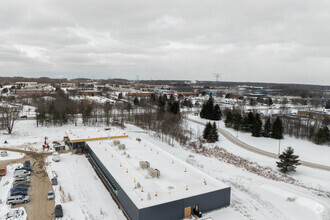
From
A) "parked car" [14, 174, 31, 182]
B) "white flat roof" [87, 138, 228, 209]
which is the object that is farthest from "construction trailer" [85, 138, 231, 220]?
"parked car" [14, 174, 31, 182]

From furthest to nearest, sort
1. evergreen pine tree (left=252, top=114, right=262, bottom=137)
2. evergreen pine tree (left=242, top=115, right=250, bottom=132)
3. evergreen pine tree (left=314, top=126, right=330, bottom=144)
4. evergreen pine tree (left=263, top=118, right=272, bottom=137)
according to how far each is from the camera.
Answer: evergreen pine tree (left=242, top=115, right=250, bottom=132)
evergreen pine tree (left=252, top=114, right=262, bottom=137)
evergreen pine tree (left=263, top=118, right=272, bottom=137)
evergreen pine tree (left=314, top=126, right=330, bottom=144)

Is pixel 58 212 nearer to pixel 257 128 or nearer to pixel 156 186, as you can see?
pixel 156 186

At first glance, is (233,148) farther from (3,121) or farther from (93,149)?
(3,121)

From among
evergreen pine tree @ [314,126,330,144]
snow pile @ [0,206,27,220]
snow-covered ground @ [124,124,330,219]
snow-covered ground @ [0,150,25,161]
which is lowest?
snow-covered ground @ [124,124,330,219]

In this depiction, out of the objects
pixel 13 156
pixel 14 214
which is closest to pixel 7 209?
pixel 14 214

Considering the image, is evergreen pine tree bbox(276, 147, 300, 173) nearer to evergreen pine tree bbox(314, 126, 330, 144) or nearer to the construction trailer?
evergreen pine tree bbox(314, 126, 330, 144)

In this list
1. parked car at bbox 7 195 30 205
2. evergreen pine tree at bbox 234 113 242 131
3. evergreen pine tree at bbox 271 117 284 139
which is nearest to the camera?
parked car at bbox 7 195 30 205

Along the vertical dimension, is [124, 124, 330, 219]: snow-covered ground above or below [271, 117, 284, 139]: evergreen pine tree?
below

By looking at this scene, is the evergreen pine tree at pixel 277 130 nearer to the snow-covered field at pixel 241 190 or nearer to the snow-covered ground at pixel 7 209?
the snow-covered field at pixel 241 190

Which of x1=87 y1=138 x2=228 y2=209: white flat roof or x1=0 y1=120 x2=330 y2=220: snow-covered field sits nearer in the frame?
x1=87 y1=138 x2=228 y2=209: white flat roof
